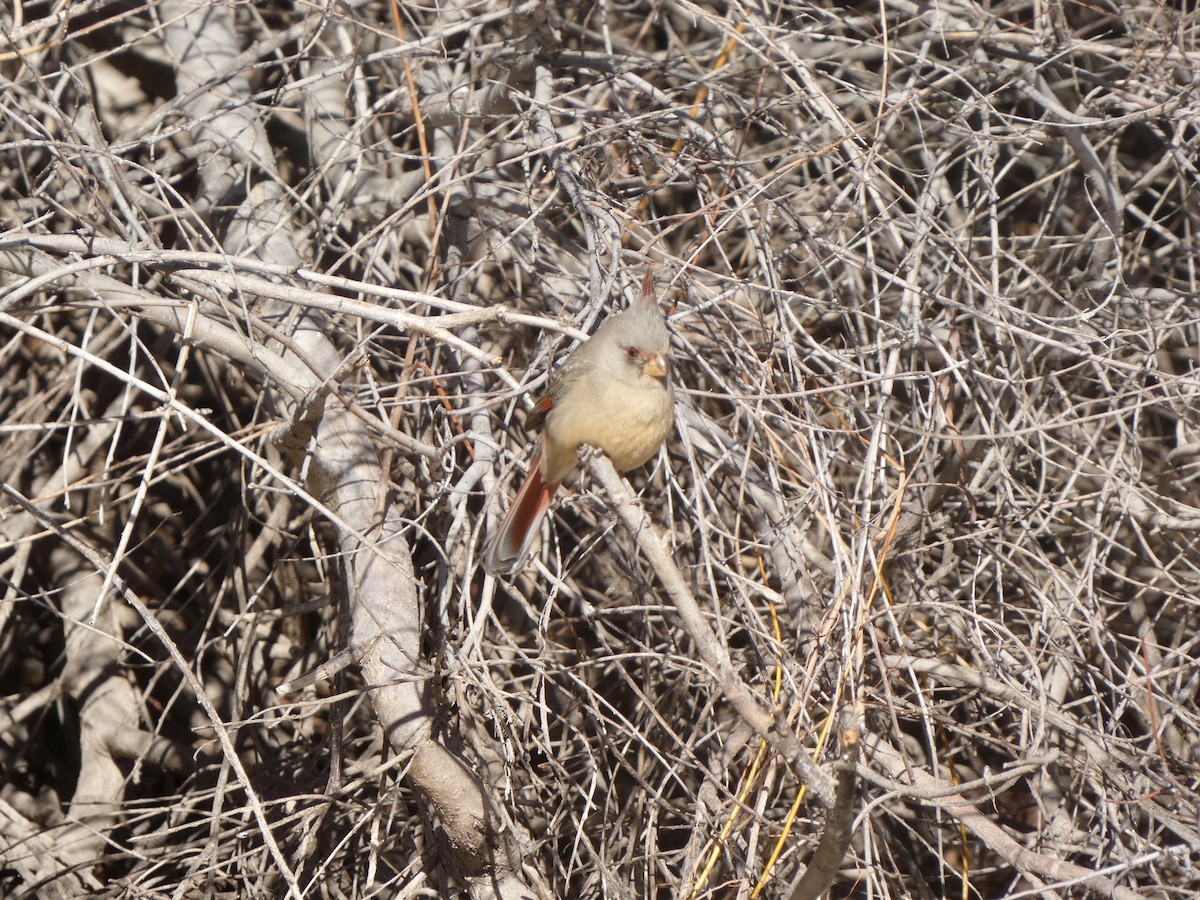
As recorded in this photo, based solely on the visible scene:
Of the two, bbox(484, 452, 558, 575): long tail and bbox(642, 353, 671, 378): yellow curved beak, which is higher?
bbox(642, 353, 671, 378): yellow curved beak

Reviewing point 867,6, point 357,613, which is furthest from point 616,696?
point 867,6

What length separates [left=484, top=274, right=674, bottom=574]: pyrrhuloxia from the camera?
3207 millimetres

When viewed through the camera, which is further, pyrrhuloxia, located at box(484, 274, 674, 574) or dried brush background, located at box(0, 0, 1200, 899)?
pyrrhuloxia, located at box(484, 274, 674, 574)

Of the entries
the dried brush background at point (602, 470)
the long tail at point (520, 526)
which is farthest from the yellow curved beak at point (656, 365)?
the long tail at point (520, 526)

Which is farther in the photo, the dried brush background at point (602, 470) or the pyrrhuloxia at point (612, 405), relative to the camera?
the pyrrhuloxia at point (612, 405)

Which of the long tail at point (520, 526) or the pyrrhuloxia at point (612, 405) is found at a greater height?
the pyrrhuloxia at point (612, 405)

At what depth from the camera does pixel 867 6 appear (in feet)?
16.1

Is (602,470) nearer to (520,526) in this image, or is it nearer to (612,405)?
(612,405)

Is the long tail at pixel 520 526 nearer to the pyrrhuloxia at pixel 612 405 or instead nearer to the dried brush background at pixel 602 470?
the pyrrhuloxia at pixel 612 405

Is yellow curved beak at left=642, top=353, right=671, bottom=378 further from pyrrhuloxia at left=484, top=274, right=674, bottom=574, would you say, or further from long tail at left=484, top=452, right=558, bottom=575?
long tail at left=484, top=452, right=558, bottom=575

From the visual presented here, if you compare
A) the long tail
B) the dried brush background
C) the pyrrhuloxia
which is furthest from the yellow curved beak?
the long tail

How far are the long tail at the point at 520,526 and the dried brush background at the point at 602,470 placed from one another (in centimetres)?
11

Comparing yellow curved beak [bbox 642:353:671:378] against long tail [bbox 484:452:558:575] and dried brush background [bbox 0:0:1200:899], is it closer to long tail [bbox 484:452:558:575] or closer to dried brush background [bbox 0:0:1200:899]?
dried brush background [bbox 0:0:1200:899]

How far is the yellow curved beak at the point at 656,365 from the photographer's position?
3199 mm
